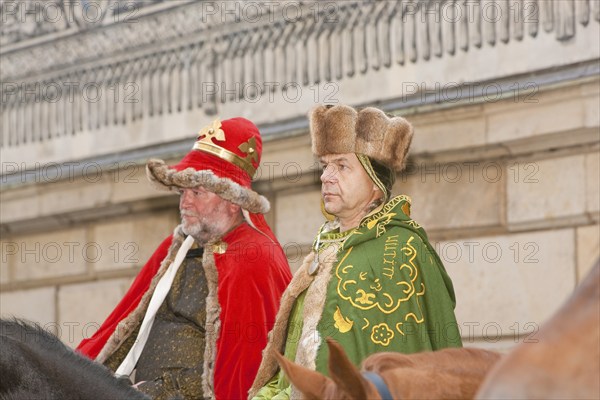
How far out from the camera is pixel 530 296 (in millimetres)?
7520

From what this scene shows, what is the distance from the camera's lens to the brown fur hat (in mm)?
4949

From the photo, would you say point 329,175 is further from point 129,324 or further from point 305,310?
point 129,324

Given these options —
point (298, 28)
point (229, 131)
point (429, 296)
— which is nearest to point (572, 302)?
point (429, 296)

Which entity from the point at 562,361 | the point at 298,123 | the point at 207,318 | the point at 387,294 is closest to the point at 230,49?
the point at 298,123

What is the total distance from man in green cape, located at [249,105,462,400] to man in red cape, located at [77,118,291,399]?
81cm

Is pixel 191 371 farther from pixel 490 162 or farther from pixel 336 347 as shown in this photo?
pixel 336 347

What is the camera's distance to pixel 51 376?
382 centimetres

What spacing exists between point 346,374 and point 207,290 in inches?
150

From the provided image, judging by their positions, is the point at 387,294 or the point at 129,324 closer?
the point at 387,294

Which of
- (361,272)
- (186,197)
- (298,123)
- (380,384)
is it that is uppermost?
(298,123)

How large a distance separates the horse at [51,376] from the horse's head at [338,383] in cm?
134

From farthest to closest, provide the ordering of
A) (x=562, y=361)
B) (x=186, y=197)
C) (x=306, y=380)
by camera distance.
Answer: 1. (x=186, y=197)
2. (x=306, y=380)
3. (x=562, y=361)

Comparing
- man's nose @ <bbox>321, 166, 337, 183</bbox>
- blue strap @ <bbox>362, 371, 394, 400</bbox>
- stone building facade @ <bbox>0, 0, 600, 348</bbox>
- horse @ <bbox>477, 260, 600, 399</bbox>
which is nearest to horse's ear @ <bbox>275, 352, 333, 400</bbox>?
blue strap @ <bbox>362, 371, 394, 400</bbox>

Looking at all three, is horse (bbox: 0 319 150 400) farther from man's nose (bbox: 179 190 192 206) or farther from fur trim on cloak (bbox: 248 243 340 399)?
man's nose (bbox: 179 190 192 206)
